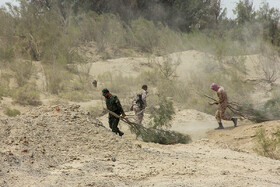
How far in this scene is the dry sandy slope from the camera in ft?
20.6

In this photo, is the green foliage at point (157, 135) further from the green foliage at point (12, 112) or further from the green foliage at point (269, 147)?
the green foliage at point (12, 112)

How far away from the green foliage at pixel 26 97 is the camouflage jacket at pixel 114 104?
292 inches

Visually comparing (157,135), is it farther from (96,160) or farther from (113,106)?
(96,160)

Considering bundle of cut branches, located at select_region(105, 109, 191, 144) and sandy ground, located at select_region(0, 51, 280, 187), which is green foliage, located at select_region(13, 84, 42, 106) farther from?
sandy ground, located at select_region(0, 51, 280, 187)

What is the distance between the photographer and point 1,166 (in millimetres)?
6465

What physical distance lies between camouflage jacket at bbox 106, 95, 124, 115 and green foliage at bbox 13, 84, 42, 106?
7.42m

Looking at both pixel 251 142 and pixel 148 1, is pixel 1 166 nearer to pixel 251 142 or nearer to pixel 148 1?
pixel 251 142

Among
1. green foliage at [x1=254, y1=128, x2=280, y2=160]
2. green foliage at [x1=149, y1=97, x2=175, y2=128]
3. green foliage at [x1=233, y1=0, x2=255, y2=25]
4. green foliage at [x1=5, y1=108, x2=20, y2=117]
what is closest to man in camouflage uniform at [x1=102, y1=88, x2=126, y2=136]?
green foliage at [x1=149, y1=97, x2=175, y2=128]

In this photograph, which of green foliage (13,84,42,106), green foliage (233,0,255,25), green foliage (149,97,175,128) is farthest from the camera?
green foliage (233,0,255,25)

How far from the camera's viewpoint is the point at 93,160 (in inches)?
291

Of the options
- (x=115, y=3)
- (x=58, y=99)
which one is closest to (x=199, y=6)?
(x=115, y=3)

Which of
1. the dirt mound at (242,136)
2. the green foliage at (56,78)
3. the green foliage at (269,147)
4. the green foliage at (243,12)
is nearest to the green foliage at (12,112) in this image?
the green foliage at (56,78)

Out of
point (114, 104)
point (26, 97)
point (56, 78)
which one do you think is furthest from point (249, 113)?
point (56, 78)

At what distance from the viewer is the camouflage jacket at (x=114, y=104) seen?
9.67 metres
